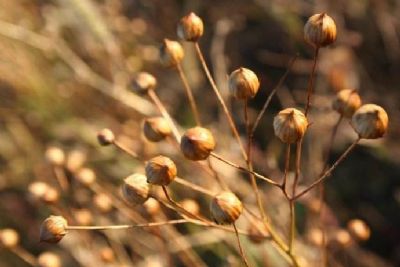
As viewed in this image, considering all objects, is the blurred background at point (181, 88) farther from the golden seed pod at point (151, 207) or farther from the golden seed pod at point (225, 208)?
the golden seed pod at point (225, 208)

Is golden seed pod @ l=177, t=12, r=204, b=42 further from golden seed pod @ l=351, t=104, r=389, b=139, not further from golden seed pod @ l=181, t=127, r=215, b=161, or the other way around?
golden seed pod @ l=351, t=104, r=389, b=139

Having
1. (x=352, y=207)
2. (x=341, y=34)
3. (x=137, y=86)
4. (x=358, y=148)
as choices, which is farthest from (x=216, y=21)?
(x=137, y=86)

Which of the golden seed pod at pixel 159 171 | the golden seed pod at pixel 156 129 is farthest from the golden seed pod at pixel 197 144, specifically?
the golden seed pod at pixel 156 129

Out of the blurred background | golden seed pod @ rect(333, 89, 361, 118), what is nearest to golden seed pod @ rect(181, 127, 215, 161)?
golden seed pod @ rect(333, 89, 361, 118)

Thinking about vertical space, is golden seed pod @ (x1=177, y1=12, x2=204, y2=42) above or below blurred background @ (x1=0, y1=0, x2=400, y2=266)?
above

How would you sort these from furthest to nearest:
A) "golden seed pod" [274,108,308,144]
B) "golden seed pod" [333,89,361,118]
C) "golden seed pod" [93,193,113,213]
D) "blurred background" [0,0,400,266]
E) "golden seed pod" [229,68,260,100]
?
1. "blurred background" [0,0,400,266]
2. "golden seed pod" [93,193,113,213]
3. "golden seed pod" [333,89,361,118]
4. "golden seed pod" [229,68,260,100]
5. "golden seed pod" [274,108,308,144]

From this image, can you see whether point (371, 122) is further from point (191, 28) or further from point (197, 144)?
point (191, 28)
